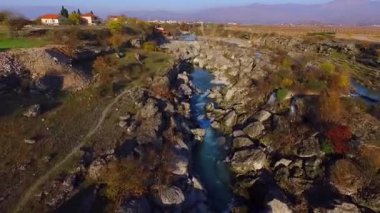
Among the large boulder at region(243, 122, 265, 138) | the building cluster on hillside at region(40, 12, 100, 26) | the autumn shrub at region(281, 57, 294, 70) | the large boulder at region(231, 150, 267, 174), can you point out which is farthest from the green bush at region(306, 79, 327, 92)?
the building cluster on hillside at region(40, 12, 100, 26)

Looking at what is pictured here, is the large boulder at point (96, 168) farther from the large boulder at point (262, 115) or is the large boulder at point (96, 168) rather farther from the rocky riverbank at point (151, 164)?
the large boulder at point (262, 115)

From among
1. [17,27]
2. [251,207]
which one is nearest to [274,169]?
[251,207]

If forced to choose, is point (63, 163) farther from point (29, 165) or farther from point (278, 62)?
point (278, 62)

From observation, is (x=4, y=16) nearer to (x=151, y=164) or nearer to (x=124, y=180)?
(x=151, y=164)

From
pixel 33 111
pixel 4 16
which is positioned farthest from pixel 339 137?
pixel 4 16

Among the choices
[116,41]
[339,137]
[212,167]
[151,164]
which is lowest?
[212,167]

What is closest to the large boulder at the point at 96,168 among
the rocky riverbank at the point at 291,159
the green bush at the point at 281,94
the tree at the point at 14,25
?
the rocky riverbank at the point at 291,159
